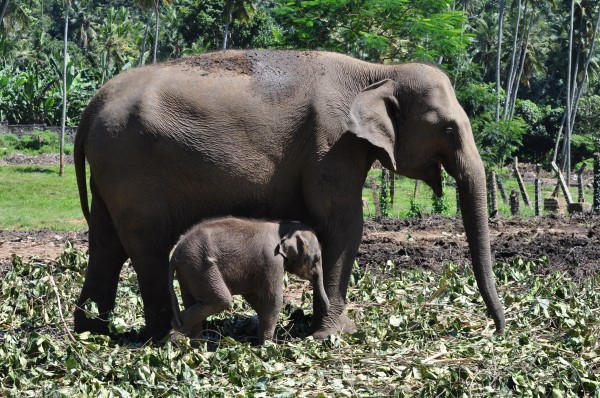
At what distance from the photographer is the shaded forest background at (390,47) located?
2466cm

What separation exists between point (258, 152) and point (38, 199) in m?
24.9

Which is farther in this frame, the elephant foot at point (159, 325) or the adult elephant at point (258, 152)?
the elephant foot at point (159, 325)

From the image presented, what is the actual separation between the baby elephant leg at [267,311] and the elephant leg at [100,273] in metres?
1.42

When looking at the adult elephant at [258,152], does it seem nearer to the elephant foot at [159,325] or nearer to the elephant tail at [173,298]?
the elephant foot at [159,325]

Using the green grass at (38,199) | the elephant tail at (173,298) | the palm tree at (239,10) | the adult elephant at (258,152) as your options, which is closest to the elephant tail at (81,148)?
the adult elephant at (258,152)

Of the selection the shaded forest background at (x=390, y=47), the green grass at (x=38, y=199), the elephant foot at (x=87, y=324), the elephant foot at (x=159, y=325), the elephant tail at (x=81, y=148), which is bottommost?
the green grass at (x=38, y=199)

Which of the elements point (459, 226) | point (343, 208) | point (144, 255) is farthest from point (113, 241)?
point (459, 226)

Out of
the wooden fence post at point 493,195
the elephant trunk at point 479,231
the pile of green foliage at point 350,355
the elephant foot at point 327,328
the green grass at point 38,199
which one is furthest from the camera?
the green grass at point 38,199

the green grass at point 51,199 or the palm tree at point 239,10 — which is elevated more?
the palm tree at point 239,10

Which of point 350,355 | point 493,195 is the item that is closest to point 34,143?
point 493,195

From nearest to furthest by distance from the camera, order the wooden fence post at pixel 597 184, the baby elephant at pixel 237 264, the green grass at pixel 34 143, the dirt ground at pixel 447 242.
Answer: the baby elephant at pixel 237 264 < the dirt ground at pixel 447 242 < the wooden fence post at pixel 597 184 < the green grass at pixel 34 143

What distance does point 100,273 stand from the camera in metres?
9.30

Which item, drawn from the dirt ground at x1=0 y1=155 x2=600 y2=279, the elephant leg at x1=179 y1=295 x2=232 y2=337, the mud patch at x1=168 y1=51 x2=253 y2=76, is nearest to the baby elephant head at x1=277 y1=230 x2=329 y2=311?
the elephant leg at x1=179 y1=295 x2=232 y2=337

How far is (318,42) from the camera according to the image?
81.5 ft
